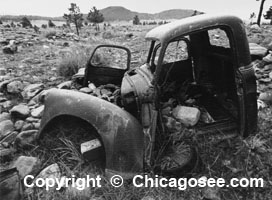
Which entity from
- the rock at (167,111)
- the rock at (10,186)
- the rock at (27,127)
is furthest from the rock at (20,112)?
the rock at (167,111)

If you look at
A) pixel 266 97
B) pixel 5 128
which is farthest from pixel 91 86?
pixel 266 97

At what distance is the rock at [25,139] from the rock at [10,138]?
0.17 metres

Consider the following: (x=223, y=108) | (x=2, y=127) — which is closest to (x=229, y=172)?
(x=223, y=108)

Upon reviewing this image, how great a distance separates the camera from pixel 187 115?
8.75 feet

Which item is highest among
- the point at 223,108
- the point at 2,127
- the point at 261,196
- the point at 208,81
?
the point at 208,81

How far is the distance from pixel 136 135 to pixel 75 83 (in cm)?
203

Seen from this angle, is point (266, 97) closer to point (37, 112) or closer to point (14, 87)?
point (37, 112)

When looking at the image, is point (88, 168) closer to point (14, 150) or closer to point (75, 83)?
point (14, 150)

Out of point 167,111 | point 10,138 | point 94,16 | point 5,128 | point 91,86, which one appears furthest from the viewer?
point 94,16

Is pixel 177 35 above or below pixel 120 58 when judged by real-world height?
above

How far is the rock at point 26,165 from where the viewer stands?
2549 mm

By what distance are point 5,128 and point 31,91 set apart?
1.25 metres

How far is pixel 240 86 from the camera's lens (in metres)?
2.49

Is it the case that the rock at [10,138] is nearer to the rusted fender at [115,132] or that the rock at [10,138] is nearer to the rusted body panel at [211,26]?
the rusted fender at [115,132]
